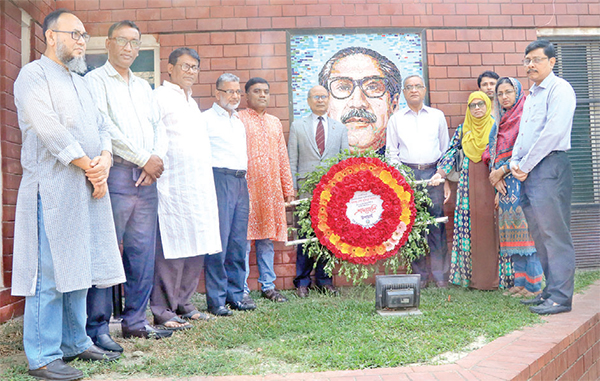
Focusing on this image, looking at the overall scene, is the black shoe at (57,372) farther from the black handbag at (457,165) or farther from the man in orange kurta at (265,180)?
the black handbag at (457,165)

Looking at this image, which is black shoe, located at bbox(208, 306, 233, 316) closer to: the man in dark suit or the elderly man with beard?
the elderly man with beard

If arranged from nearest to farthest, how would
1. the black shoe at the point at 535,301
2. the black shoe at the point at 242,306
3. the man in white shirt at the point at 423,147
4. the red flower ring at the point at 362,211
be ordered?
the black shoe at the point at 535,301, the red flower ring at the point at 362,211, the black shoe at the point at 242,306, the man in white shirt at the point at 423,147

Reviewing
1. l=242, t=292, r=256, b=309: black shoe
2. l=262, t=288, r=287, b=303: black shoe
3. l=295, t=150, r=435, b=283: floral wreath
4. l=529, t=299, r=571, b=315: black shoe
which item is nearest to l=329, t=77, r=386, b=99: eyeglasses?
l=295, t=150, r=435, b=283: floral wreath

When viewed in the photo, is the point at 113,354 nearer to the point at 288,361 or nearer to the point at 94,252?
the point at 94,252

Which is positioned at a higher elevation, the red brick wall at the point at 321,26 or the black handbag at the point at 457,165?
the red brick wall at the point at 321,26

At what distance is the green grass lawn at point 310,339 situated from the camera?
2.62 metres

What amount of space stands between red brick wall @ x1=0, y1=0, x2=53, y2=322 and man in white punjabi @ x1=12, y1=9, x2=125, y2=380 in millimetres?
1400

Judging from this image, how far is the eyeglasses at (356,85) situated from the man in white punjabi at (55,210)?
9.41 ft

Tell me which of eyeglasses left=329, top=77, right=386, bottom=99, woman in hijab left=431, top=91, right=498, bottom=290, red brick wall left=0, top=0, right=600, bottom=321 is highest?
red brick wall left=0, top=0, right=600, bottom=321

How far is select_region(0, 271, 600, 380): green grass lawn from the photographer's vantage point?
8.60 ft

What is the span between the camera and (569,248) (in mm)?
3646

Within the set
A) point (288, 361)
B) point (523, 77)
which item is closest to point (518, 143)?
point (523, 77)

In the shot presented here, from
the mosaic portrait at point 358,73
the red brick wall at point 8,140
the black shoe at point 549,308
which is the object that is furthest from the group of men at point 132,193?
the black shoe at point 549,308

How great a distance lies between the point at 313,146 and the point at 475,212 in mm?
1594
